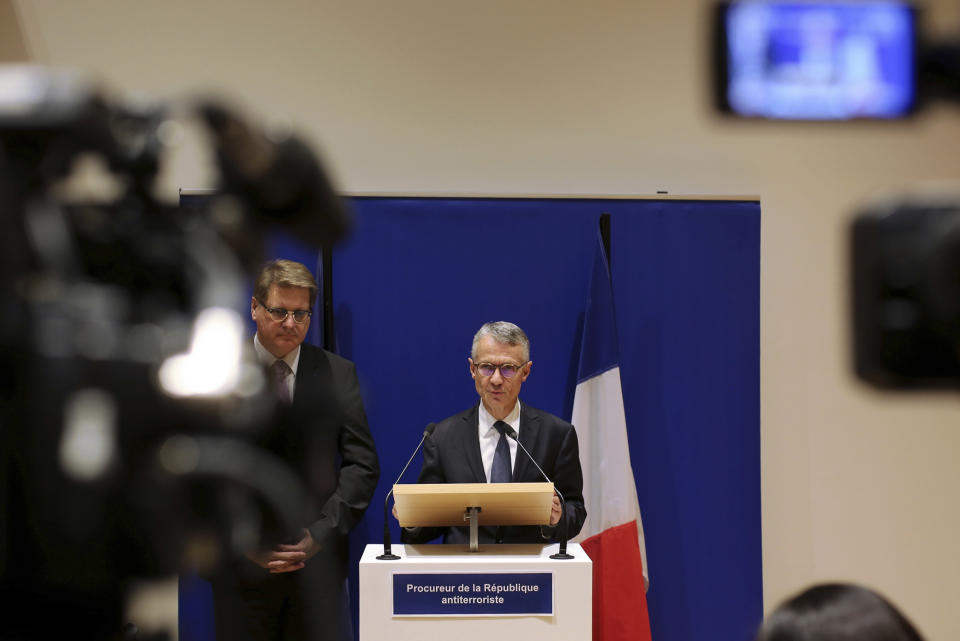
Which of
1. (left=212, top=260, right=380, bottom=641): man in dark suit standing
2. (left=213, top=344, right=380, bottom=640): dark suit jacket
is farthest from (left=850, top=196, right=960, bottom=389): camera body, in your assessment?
(left=212, top=260, right=380, bottom=641): man in dark suit standing

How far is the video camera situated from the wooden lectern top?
1788mm

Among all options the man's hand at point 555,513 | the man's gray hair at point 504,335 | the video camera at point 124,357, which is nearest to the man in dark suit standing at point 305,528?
the man's gray hair at point 504,335

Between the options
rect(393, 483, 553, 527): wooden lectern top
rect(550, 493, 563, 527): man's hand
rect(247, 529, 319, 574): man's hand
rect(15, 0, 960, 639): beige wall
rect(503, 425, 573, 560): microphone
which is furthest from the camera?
rect(15, 0, 960, 639): beige wall

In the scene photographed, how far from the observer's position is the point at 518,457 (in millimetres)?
3549

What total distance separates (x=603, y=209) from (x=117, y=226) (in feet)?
11.5

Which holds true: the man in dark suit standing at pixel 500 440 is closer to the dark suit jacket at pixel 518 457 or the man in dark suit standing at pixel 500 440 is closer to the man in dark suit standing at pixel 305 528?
the dark suit jacket at pixel 518 457

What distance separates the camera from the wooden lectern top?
2.80 m

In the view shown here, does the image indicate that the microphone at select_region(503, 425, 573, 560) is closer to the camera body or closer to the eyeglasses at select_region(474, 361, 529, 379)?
the eyeglasses at select_region(474, 361, 529, 379)

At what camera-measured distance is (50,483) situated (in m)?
0.96

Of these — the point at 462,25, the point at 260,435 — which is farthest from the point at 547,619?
the point at 462,25

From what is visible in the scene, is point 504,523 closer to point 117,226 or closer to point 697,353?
point 697,353

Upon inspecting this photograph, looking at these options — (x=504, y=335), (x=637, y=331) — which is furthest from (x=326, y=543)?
(x=637, y=331)

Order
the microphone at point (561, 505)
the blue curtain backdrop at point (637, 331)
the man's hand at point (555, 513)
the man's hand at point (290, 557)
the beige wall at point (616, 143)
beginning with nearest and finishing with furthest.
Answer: the microphone at point (561, 505), the man's hand at point (555, 513), the man's hand at point (290, 557), the blue curtain backdrop at point (637, 331), the beige wall at point (616, 143)

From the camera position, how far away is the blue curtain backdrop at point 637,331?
4.30 metres
